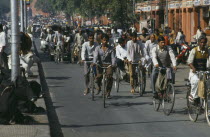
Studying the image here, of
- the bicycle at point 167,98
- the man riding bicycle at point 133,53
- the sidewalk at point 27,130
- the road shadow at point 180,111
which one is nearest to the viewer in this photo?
the sidewalk at point 27,130

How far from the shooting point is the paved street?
1202 centimetres

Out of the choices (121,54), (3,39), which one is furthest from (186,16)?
(121,54)

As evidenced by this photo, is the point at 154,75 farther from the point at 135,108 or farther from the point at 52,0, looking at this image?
the point at 52,0

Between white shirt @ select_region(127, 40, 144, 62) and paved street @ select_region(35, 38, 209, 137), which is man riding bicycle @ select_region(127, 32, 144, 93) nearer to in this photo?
white shirt @ select_region(127, 40, 144, 62)

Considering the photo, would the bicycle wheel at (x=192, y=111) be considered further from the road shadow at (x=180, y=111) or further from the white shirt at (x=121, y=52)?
the white shirt at (x=121, y=52)

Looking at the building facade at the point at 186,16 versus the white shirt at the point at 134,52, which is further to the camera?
the building facade at the point at 186,16

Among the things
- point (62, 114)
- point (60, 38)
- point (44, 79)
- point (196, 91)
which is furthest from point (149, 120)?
point (60, 38)

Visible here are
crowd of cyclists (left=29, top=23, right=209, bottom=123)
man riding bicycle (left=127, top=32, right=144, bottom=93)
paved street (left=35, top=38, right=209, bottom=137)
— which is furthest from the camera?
man riding bicycle (left=127, top=32, right=144, bottom=93)

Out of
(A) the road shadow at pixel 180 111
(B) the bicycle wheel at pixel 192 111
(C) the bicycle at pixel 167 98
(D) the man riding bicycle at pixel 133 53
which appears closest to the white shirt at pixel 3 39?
(D) the man riding bicycle at pixel 133 53

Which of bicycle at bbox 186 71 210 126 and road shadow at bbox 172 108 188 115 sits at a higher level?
bicycle at bbox 186 71 210 126

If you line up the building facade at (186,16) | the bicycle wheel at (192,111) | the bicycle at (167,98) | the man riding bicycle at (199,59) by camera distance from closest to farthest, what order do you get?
1. the bicycle wheel at (192,111)
2. the man riding bicycle at (199,59)
3. the bicycle at (167,98)
4. the building facade at (186,16)

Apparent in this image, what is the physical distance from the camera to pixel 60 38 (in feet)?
116

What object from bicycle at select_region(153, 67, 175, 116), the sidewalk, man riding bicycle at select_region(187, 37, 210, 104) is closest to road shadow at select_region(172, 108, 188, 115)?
bicycle at select_region(153, 67, 175, 116)

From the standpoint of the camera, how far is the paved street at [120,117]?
12023 millimetres
